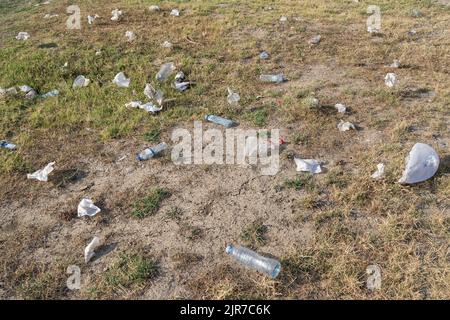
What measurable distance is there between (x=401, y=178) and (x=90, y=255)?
2.50m

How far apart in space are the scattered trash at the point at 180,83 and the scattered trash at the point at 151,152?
1.20 metres

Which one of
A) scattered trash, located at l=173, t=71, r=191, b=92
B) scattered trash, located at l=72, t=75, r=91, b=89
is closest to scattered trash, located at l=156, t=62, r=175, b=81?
scattered trash, located at l=173, t=71, r=191, b=92

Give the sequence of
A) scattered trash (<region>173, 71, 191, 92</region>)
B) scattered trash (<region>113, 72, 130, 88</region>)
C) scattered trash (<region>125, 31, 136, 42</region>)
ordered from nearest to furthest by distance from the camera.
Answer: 1. scattered trash (<region>173, 71, 191, 92</region>)
2. scattered trash (<region>113, 72, 130, 88</region>)
3. scattered trash (<region>125, 31, 136, 42</region>)

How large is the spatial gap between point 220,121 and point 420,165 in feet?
6.39

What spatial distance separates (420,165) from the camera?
3459mm

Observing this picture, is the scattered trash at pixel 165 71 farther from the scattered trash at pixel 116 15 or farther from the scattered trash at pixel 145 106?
the scattered trash at pixel 116 15

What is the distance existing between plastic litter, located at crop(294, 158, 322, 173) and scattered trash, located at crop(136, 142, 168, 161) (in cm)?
127

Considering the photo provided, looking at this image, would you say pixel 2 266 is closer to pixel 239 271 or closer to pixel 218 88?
pixel 239 271

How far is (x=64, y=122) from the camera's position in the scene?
4.52 m

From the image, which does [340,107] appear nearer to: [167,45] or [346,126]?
[346,126]

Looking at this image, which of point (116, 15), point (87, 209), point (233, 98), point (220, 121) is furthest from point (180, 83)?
point (116, 15)

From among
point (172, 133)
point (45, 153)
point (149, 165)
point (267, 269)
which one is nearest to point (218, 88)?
point (172, 133)

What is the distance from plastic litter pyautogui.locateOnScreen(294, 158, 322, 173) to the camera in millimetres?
3637

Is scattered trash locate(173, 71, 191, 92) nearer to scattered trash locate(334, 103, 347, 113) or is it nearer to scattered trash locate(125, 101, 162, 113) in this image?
scattered trash locate(125, 101, 162, 113)
